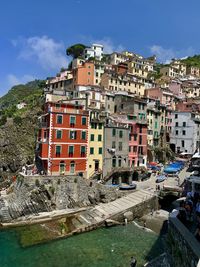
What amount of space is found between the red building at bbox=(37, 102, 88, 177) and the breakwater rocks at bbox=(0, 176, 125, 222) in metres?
3.70

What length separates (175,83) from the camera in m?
109

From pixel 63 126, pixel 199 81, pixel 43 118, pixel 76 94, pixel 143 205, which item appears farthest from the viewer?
pixel 199 81

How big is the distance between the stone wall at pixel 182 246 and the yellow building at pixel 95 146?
35.0 m

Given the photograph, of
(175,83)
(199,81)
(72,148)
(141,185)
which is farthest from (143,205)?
(199,81)

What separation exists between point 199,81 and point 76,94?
71.9 m

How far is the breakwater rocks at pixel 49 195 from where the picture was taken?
43812mm

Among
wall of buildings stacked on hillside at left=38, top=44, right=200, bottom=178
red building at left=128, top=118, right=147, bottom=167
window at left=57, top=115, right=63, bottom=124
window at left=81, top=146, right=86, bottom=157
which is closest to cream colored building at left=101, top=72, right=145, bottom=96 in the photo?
wall of buildings stacked on hillside at left=38, top=44, right=200, bottom=178

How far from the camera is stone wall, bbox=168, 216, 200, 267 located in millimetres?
14078

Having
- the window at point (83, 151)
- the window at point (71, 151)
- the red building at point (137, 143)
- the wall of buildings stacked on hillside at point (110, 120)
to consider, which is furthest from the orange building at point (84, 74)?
the window at point (71, 151)

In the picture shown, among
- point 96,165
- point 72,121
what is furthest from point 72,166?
point 72,121

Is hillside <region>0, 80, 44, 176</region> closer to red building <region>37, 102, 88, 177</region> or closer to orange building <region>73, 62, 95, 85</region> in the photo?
red building <region>37, 102, 88, 177</region>

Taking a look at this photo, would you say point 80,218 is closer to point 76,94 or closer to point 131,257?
point 131,257

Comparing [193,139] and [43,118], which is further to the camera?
[193,139]

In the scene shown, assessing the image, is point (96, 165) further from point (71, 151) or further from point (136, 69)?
point (136, 69)
